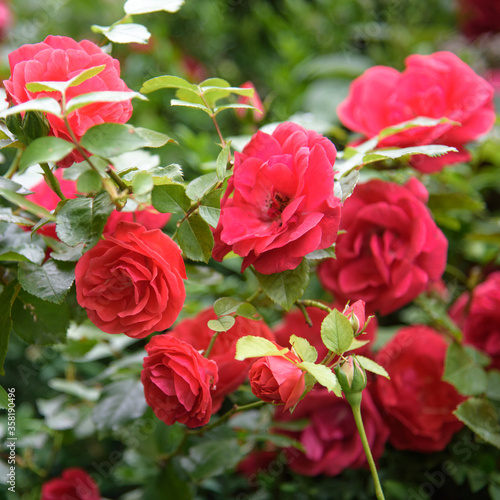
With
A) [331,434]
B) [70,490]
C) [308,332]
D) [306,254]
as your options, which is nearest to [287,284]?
[306,254]

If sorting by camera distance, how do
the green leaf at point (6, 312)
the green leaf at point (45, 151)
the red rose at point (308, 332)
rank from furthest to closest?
the red rose at point (308, 332), the green leaf at point (6, 312), the green leaf at point (45, 151)

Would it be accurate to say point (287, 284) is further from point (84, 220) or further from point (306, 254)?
point (84, 220)

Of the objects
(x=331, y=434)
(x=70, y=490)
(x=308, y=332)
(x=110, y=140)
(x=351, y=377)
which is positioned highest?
(x=110, y=140)

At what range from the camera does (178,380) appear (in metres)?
0.38

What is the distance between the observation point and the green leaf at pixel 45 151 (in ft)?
1.05

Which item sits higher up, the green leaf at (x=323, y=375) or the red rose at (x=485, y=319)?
the green leaf at (x=323, y=375)

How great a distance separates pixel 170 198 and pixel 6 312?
0.58 feet

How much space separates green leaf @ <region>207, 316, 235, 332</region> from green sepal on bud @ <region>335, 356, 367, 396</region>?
88 millimetres

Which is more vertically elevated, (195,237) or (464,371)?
(195,237)

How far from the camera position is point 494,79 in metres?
1.21

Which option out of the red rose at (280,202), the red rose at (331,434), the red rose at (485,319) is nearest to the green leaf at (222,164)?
the red rose at (280,202)

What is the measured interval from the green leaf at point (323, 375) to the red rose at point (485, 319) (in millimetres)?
341

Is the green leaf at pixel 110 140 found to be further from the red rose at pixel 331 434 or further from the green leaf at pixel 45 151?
the red rose at pixel 331 434

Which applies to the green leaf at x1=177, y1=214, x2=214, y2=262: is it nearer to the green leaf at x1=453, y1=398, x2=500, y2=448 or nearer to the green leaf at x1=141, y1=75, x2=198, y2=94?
the green leaf at x1=141, y1=75, x2=198, y2=94
